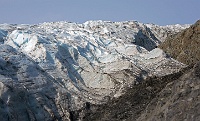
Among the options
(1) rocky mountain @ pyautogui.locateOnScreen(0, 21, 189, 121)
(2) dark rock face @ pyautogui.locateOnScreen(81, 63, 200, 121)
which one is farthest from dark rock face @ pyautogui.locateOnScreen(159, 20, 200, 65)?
(2) dark rock face @ pyautogui.locateOnScreen(81, 63, 200, 121)

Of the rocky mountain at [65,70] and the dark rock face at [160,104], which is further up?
the rocky mountain at [65,70]

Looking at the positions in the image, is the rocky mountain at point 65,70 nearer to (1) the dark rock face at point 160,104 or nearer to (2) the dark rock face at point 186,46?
(1) the dark rock face at point 160,104

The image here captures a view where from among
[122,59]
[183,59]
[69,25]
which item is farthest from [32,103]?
[69,25]

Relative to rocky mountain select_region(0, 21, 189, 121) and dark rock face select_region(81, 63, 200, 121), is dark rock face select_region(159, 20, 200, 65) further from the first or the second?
dark rock face select_region(81, 63, 200, 121)

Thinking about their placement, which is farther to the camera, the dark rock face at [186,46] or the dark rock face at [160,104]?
the dark rock face at [186,46]

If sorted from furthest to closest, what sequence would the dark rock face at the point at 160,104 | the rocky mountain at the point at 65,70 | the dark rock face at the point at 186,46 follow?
the dark rock face at the point at 186,46
the rocky mountain at the point at 65,70
the dark rock face at the point at 160,104

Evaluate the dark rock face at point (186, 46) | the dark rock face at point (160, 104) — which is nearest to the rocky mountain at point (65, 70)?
the dark rock face at point (160, 104)
